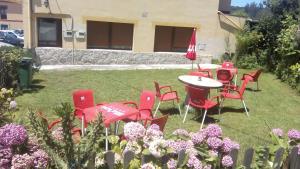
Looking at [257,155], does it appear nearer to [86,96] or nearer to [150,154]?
[150,154]

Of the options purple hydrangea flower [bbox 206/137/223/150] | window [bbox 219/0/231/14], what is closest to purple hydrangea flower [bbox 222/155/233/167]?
purple hydrangea flower [bbox 206/137/223/150]

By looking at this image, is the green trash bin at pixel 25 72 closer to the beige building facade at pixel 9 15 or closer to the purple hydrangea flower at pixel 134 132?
the purple hydrangea flower at pixel 134 132

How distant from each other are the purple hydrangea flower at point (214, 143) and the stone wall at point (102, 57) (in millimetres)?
16254

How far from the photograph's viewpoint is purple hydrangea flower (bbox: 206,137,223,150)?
3.45 metres

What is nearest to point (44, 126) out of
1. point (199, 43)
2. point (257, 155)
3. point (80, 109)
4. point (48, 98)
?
point (257, 155)

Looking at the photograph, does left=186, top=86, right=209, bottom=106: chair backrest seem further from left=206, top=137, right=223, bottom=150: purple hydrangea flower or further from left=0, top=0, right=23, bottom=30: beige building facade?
left=0, top=0, right=23, bottom=30: beige building facade

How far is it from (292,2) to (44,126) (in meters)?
18.1

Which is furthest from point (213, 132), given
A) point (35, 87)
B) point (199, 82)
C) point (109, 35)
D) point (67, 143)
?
point (109, 35)

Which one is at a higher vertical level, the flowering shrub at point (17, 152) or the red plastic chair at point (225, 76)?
the flowering shrub at point (17, 152)

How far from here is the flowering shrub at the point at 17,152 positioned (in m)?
2.62

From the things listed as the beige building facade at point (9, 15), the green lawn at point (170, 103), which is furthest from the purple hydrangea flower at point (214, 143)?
the beige building facade at point (9, 15)

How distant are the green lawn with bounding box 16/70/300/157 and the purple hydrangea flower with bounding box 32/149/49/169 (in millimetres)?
3818

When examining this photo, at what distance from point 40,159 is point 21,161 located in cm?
16

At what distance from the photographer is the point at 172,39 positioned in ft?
77.4
